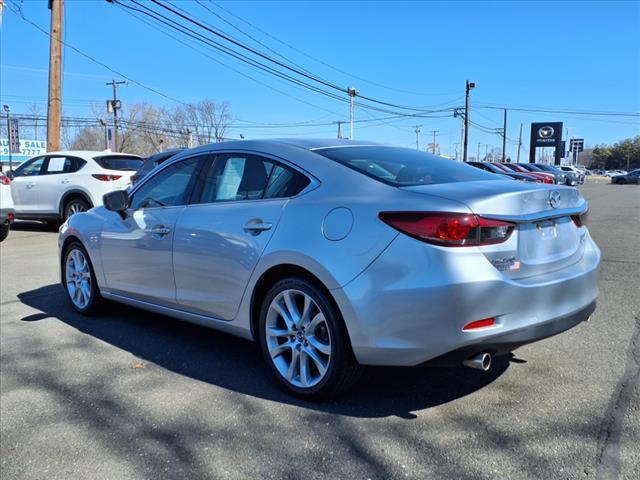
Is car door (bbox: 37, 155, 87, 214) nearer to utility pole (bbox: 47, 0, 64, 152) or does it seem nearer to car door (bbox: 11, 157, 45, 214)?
car door (bbox: 11, 157, 45, 214)

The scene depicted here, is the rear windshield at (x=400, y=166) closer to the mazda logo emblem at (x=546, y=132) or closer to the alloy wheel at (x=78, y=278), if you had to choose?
the alloy wheel at (x=78, y=278)

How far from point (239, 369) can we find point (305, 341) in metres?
0.85

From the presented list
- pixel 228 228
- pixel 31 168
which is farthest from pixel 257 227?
pixel 31 168

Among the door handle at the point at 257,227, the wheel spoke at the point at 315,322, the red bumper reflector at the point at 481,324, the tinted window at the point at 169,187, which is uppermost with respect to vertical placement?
the tinted window at the point at 169,187

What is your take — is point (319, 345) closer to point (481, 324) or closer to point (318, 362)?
point (318, 362)

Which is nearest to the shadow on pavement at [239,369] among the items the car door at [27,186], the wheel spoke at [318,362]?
the wheel spoke at [318,362]

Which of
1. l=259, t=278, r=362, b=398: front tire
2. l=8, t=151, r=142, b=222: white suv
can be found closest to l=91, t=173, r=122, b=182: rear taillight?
l=8, t=151, r=142, b=222: white suv

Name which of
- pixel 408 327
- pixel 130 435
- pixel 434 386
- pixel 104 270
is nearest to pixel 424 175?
pixel 408 327

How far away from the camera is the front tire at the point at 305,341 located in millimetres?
3102

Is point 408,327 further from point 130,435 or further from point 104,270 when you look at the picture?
point 104,270

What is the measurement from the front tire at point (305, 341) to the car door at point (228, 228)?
11.4 inches

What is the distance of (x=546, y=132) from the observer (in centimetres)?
7125

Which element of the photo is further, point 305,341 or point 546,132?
point 546,132

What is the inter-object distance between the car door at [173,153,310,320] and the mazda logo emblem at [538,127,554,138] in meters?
74.3
